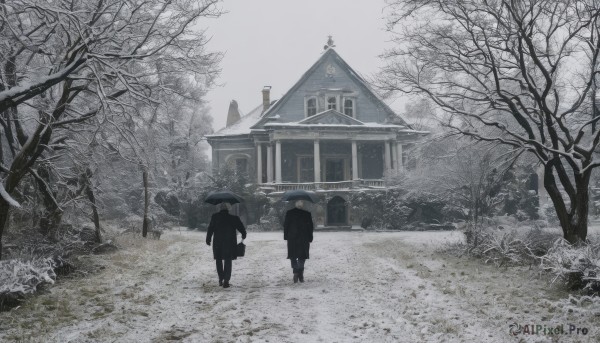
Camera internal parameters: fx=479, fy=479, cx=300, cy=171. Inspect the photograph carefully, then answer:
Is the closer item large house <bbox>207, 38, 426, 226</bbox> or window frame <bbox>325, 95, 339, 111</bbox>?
large house <bbox>207, 38, 426, 226</bbox>

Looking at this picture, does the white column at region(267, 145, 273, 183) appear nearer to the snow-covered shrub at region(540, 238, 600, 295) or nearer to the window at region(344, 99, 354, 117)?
the window at region(344, 99, 354, 117)

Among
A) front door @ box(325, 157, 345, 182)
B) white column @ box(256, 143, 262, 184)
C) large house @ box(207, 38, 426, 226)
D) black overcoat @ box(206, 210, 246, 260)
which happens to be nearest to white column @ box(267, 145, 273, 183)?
large house @ box(207, 38, 426, 226)

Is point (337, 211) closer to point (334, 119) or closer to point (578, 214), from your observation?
point (334, 119)

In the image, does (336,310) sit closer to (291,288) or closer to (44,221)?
(291,288)

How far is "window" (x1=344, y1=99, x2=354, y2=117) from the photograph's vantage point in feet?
112

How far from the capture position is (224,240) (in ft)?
29.3

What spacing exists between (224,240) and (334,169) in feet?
87.7

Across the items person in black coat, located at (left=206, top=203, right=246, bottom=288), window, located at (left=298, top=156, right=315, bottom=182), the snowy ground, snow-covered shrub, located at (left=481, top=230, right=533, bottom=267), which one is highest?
window, located at (left=298, top=156, right=315, bottom=182)

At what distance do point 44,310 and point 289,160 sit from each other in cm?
2782

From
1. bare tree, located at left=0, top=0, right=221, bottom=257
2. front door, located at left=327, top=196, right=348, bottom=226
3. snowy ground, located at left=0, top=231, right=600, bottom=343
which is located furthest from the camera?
front door, located at left=327, top=196, right=348, bottom=226

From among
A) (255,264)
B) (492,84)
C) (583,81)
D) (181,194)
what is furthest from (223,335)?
(181,194)

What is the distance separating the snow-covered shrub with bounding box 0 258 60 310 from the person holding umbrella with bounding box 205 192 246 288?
2748mm

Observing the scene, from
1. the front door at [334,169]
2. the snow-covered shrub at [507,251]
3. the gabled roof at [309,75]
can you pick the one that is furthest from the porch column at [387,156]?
the snow-covered shrub at [507,251]

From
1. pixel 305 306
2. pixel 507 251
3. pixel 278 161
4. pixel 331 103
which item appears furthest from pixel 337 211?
pixel 305 306
